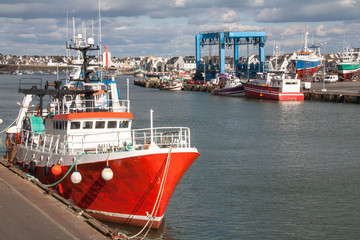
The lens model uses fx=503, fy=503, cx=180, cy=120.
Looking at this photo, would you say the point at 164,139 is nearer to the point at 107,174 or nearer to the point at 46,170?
the point at 107,174

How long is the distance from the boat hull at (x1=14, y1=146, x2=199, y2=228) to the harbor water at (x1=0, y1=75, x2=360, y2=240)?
2.13 ft

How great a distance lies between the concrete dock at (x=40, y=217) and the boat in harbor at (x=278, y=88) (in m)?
54.3

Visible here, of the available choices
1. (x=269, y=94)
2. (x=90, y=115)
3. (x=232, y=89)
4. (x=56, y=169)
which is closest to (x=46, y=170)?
(x=56, y=169)

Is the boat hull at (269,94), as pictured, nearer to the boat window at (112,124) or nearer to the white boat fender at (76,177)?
the boat window at (112,124)

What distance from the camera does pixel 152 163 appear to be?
14562mm

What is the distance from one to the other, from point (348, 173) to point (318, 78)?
8144cm

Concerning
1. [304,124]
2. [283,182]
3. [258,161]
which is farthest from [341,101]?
[283,182]

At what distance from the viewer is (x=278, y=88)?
6762 cm

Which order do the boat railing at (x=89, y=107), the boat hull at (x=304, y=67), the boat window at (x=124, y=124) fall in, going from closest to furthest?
the boat window at (x=124, y=124)
the boat railing at (x=89, y=107)
the boat hull at (x=304, y=67)

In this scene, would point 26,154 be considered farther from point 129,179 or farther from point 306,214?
point 306,214

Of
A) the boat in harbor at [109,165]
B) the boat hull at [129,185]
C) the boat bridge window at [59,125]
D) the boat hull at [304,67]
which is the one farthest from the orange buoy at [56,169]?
the boat hull at [304,67]

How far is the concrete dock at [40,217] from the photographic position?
1181cm

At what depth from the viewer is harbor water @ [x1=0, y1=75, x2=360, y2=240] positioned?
16516 millimetres

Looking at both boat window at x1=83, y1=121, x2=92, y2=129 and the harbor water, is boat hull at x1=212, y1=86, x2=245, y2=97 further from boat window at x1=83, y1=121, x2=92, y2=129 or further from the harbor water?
boat window at x1=83, y1=121, x2=92, y2=129
